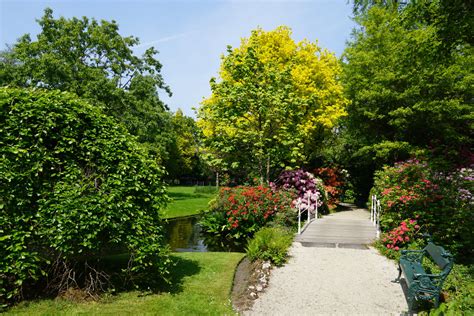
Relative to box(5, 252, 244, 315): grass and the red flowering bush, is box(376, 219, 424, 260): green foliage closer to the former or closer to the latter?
the red flowering bush

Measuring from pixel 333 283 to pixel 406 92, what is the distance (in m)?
11.6

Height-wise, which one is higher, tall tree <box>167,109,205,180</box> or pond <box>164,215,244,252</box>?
tall tree <box>167,109,205,180</box>

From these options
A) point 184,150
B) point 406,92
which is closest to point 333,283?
point 406,92

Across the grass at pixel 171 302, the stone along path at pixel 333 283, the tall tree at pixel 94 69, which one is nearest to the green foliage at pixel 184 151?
the tall tree at pixel 94 69

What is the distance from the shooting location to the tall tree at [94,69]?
20.4 metres

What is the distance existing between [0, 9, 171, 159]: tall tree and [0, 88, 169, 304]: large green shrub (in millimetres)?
14603

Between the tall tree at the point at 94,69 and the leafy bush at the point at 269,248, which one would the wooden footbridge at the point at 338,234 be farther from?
the tall tree at the point at 94,69

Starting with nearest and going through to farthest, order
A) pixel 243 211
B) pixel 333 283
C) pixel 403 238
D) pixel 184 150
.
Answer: pixel 333 283 → pixel 403 238 → pixel 243 211 → pixel 184 150

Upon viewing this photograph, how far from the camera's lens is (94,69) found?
21547mm

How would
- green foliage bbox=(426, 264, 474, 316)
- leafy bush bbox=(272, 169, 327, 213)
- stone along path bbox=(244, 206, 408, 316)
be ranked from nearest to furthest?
green foliage bbox=(426, 264, 474, 316) < stone along path bbox=(244, 206, 408, 316) < leafy bush bbox=(272, 169, 327, 213)

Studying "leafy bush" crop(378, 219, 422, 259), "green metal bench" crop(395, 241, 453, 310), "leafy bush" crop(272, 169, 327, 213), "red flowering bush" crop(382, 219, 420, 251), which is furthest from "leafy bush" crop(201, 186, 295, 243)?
"green metal bench" crop(395, 241, 453, 310)

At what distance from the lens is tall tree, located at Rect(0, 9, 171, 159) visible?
20391 millimetres

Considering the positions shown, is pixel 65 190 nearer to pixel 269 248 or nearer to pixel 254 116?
pixel 269 248

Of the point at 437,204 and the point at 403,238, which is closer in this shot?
the point at 403,238
